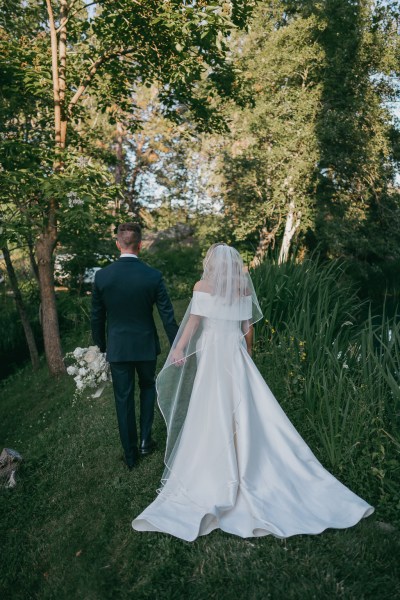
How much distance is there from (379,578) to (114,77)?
26.8 feet

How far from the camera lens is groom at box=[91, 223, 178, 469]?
407 centimetres

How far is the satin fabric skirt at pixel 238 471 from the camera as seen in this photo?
3234mm

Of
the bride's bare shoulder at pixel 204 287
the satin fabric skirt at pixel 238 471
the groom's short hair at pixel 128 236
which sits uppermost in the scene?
the groom's short hair at pixel 128 236

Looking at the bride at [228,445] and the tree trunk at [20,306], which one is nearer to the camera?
the bride at [228,445]

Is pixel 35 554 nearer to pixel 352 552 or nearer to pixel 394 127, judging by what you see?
pixel 352 552

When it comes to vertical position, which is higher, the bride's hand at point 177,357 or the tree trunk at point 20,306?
the bride's hand at point 177,357

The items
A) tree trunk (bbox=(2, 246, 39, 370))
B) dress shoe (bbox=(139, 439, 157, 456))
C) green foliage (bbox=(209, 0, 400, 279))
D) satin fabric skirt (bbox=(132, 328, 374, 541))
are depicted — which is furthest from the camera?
green foliage (bbox=(209, 0, 400, 279))

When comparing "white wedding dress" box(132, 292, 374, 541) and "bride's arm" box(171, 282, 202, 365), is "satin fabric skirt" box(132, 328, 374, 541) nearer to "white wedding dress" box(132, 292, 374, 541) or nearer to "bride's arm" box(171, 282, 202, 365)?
"white wedding dress" box(132, 292, 374, 541)

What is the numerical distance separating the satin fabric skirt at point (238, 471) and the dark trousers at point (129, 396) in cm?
63

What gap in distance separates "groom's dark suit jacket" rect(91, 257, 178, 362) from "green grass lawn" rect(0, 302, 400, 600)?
3.59 ft

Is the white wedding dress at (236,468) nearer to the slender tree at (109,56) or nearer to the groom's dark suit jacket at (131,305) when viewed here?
the groom's dark suit jacket at (131,305)

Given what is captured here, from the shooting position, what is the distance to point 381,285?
1856cm

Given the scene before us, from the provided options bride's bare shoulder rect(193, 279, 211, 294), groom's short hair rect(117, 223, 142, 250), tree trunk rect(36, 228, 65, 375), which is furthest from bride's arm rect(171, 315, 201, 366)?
tree trunk rect(36, 228, 65, 375)

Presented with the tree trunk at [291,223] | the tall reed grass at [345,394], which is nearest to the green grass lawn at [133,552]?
the tall reed grass at [345,394]
